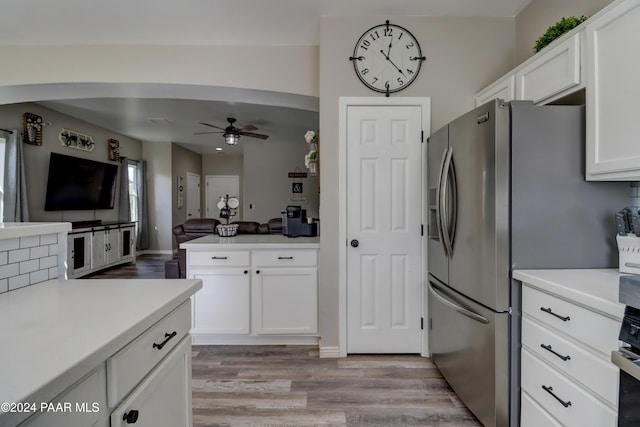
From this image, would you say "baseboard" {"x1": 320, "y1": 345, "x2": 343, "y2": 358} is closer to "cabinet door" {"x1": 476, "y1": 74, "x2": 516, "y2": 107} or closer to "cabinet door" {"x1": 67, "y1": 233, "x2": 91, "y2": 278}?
"cabinet door" {"x1": 476, "y1": 74, "x2": 516, "y2": 107}

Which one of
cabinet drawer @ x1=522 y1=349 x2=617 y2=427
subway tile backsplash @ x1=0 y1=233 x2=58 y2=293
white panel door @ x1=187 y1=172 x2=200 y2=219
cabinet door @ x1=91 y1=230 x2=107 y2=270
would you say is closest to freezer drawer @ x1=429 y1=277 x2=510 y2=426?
cabinet drawer @ x1=522 y1=349 x2=617 y2=427

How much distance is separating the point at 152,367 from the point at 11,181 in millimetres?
4832

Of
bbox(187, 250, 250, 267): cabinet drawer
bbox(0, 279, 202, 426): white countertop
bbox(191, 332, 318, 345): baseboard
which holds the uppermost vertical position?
bbox(0, 279, 202, 426): white countertop

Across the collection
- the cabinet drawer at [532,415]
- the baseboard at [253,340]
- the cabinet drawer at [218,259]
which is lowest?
the baseboard at [253,340]

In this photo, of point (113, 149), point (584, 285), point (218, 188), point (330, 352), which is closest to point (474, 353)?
point (584, 285)

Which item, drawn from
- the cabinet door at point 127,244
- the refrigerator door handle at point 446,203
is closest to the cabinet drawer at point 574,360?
the refrigerator door handle at point 446,203

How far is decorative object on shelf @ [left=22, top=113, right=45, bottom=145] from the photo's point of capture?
14.6ft

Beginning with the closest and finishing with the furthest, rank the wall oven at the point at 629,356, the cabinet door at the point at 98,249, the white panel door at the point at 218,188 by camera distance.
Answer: the wall oven at the point at 629,356 < the cabinet door at the point at 98,249 < the white panel door at the point at 218,188

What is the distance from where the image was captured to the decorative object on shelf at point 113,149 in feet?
20.6

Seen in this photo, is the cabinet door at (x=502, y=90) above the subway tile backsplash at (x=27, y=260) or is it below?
above

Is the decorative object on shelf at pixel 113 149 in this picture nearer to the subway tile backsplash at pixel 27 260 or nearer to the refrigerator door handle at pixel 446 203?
the subway tile backsplash at pixel 27 260

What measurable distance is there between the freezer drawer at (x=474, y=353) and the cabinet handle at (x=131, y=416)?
1.56 m

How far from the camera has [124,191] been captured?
6691mm

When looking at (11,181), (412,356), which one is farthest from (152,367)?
(11,181)
